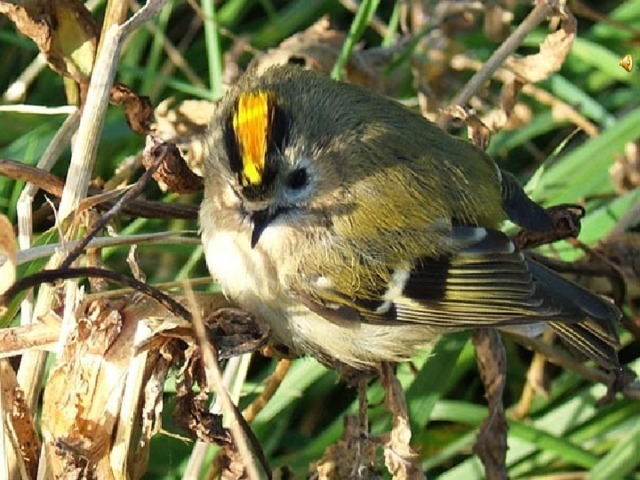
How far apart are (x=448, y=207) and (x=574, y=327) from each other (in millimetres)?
395

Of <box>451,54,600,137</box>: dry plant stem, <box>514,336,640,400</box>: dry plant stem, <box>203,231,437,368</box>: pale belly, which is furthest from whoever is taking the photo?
<box>451,54,600,137</box>: dry plant stem

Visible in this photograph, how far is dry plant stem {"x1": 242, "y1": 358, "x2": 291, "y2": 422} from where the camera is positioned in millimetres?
2152

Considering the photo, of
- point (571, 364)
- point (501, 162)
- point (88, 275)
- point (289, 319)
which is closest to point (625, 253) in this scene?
point (571, 364)

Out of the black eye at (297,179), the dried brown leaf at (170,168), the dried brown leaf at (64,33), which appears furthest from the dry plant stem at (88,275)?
the dried brown leaf at (64,33)

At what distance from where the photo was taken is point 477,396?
107 inches

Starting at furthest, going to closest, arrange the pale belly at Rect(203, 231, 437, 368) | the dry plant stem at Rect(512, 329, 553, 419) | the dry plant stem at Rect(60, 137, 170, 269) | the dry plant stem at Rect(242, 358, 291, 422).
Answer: the dry plant stem at Rect(512, 329, 553, 419) → the dry plant stem at Rect(242, 358, 291, 422) → the pale belly at Rect(203, 231, 437, 368) → the dry plant stem at Rect(60, 137, 170, 269)

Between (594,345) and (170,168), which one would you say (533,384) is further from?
(170,168)

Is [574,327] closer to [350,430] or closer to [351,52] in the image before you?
[350,430]

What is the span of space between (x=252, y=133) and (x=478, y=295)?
0.59 meters

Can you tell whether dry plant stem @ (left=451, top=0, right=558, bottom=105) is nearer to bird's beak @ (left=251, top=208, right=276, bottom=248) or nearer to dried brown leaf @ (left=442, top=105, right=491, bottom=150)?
dried brown leaf @ (left=442, top=105, right=491, bottom=150)

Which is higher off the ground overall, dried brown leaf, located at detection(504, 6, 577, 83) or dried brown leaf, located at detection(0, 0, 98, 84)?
dried brown leaf, located at detection(0, 0, 98, 84)

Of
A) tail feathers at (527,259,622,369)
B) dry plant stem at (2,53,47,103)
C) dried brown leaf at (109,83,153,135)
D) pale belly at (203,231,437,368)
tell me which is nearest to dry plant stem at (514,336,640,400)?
tail feathers at (527,259,622,369)

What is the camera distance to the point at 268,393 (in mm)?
2154

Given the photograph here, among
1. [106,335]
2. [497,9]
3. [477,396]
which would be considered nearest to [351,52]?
[497,9]
